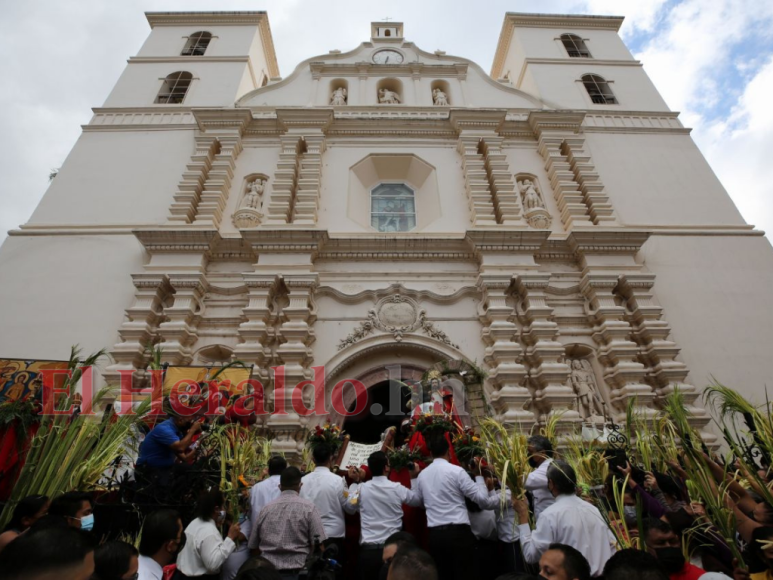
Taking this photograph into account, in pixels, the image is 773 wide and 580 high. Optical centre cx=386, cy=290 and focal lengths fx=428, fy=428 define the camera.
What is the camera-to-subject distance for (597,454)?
523 centimetres

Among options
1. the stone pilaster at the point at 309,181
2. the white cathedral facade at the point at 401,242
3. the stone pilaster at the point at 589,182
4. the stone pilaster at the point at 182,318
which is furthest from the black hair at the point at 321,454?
the stone pilaster at the point at 589,182

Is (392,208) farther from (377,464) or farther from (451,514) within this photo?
(451,514)

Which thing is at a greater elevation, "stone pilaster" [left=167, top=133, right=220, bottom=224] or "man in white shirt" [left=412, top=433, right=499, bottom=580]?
"stone pilaster" [left=167, top=133, right=220, bottom=224]

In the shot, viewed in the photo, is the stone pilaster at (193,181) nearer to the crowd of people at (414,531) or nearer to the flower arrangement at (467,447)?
the crowd of people at (414,531)

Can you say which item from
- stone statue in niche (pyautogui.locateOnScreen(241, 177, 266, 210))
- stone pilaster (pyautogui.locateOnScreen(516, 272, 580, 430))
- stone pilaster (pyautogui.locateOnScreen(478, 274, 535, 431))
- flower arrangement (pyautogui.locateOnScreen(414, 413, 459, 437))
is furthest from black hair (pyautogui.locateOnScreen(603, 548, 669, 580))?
stone statue in niche (pyautogui.locateOnScreen(241, 177, 266, 210))

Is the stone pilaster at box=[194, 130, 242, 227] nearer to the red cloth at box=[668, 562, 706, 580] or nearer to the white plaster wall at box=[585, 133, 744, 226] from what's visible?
the red cloth at box=[668, 562, 706, 580]

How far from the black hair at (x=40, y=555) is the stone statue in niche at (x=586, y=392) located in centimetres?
937

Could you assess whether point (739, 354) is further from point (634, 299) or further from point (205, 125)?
point (205, 125)

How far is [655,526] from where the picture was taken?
3.21m

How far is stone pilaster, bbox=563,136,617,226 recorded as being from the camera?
1219 centimetres

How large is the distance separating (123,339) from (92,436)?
5970mm

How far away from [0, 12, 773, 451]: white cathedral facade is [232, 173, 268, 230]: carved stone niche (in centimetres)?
7

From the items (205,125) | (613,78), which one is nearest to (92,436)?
(205,125)

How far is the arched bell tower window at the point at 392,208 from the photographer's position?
43.1ft
